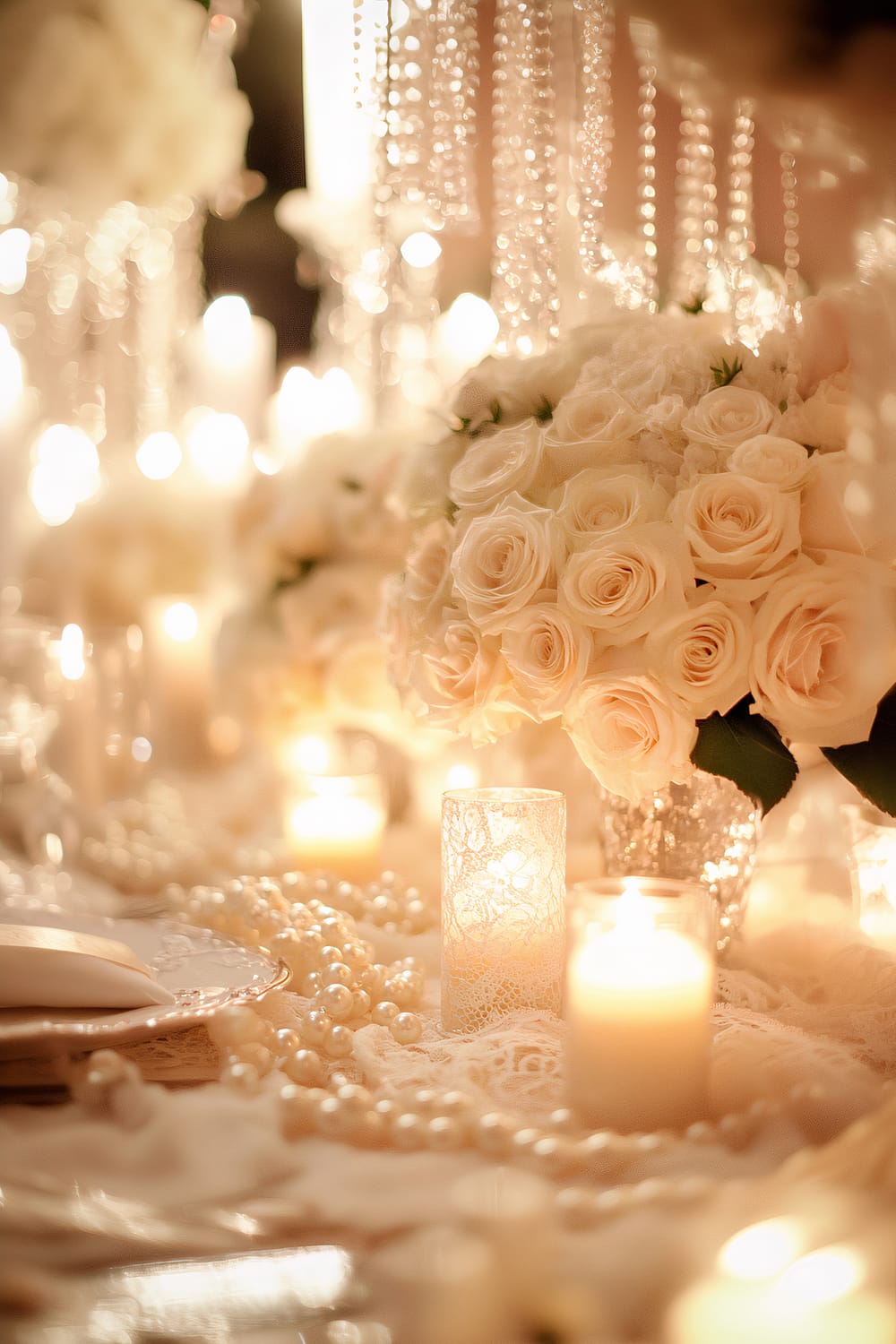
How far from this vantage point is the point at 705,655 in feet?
2.68

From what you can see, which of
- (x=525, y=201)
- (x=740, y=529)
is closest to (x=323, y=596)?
(x=525, y=201)

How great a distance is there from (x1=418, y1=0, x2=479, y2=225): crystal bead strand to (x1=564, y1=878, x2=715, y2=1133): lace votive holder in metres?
0.91

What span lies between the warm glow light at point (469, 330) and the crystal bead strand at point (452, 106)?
0.59 meters

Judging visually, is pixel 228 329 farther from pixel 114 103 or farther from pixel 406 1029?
pixel 406 1029

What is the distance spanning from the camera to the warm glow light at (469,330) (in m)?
2.00

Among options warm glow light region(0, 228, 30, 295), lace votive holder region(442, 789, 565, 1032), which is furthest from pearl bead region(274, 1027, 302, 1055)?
warm glow light region(0, 228, 30, 295)

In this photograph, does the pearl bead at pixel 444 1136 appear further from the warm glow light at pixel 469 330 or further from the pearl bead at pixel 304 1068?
the warm glow light at pixel 469 330

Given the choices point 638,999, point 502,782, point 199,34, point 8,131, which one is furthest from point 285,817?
point 199,34

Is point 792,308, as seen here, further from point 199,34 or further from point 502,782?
point 199,34

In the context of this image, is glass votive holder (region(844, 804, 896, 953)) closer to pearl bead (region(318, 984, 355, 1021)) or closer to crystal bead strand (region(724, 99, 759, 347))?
pearl bead (region(318, 984, 355, 1021))

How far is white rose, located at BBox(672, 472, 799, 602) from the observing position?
812 mm

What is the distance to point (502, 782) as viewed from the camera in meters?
1.30

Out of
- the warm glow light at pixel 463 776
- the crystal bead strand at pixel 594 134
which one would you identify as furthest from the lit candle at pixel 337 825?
the crystal bead strand at pixel 594 134

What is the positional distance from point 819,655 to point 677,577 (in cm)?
10
